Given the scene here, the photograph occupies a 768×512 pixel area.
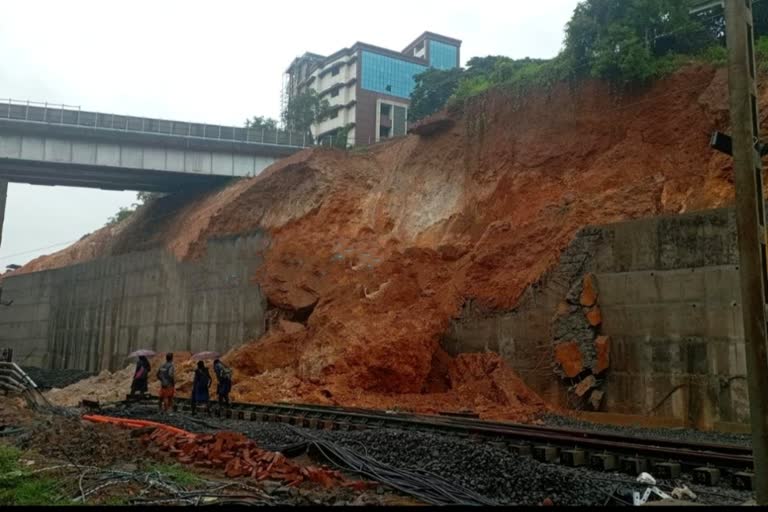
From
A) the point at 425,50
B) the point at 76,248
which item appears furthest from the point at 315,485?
the point at 425,50

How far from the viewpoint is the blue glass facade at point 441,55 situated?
80188mm

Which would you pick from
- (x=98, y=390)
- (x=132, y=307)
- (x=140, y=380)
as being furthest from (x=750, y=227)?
(x=132, y=307)

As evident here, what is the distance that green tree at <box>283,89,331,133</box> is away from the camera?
191 feet

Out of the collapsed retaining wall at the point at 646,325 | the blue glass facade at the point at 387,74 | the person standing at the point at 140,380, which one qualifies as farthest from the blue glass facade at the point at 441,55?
the collapsed retaining wall at the point at 646,325

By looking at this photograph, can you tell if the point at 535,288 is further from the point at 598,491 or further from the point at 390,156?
the point at 390,156

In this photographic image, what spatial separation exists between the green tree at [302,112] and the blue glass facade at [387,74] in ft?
48.1

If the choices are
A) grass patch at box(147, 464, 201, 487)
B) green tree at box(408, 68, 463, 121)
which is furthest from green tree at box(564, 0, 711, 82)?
green tree at box(408, 68, 463, 121)

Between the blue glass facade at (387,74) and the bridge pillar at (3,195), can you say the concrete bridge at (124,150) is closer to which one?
the bridge pillar at (3,195)

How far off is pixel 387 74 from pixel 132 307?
47410mm

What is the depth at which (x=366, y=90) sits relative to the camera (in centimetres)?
7281

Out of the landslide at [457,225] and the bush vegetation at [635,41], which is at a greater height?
the bush vegetation at [635,41]

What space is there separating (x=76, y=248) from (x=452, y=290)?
39.3 meters

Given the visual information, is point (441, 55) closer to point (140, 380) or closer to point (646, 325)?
point (140, 380)

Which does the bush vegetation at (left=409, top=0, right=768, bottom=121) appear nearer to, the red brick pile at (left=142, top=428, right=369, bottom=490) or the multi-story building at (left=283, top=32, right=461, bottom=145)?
the red brick pile at (left=142, top=428, right=369, bottom=490)
